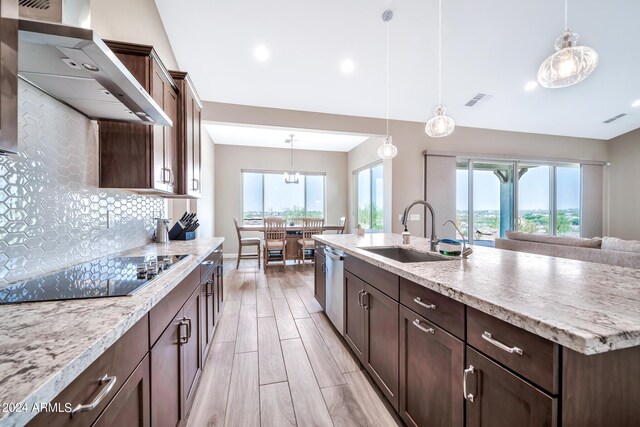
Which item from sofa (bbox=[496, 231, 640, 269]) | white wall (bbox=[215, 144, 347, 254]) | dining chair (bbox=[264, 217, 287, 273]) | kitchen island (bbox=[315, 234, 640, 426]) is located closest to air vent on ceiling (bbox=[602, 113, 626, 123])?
sofa (bbox=[496, 231, 640, 269])

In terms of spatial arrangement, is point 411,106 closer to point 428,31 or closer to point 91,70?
point 428,31

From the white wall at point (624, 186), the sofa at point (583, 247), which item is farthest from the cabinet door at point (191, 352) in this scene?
the white wall at point (624, 186)

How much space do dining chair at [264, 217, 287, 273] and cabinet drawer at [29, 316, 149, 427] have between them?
4024 mm

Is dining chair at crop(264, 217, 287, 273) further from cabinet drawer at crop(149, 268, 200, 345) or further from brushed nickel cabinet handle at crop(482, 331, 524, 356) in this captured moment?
brushed nickel cabinet handle at crop(482, 331, 524, 356)

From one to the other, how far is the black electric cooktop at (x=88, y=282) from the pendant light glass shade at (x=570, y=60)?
108 inches

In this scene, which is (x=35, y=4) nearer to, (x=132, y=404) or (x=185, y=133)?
(x=132, y=404)

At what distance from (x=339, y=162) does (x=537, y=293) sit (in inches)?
254

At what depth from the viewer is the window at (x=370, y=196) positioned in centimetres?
549

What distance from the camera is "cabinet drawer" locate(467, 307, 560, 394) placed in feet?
2.04

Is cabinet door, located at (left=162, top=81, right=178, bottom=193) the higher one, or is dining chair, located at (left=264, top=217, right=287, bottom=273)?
cabinet door, located at (left=162, top=81, right=178, bottom=193)

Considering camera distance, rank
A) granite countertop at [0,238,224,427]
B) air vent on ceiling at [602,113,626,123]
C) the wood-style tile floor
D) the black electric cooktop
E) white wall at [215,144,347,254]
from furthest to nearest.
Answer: white wall at [215,144,347,254] < air vent on ceiling at [602,113,626,123] < the wood-style tile floor < the black electric cooktop < granite countertop at [0,238,224,427]

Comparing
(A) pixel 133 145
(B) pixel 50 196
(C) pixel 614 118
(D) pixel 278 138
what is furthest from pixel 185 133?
(C) pixel 614 118

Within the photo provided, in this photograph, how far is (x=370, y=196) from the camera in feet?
19.7

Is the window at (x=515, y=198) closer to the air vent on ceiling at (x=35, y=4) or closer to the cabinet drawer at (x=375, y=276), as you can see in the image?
the cabinet drawer at (x=375, y=276)
